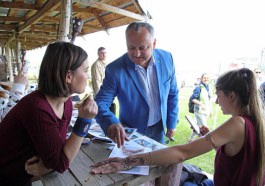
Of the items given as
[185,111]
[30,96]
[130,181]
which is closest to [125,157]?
[130,181]

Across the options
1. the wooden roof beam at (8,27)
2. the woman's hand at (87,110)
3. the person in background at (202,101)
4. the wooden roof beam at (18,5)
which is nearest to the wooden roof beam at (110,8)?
the wooden roof beam at (18,5)

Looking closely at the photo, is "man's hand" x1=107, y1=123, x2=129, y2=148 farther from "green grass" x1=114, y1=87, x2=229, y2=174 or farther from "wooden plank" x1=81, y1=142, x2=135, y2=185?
"green grass" x1=114, y1=87, x2=229, y2=174

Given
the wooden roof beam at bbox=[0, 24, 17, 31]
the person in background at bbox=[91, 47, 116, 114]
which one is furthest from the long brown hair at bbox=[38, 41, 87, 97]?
the wooden roof beam at bbox=[0, 24, 17, 31]

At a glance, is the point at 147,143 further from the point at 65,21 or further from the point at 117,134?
the point at 65,21

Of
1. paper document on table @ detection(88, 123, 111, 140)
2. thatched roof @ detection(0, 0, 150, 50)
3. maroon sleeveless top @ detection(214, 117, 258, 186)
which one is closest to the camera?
maroon sleeveless top @ detection(214, 117, 258, 186)

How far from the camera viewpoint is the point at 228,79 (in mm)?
1496

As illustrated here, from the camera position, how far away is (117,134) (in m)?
1.51

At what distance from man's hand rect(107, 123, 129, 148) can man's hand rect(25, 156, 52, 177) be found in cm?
48

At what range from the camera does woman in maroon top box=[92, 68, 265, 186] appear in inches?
51.1

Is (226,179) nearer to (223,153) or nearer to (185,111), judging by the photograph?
(223,153)

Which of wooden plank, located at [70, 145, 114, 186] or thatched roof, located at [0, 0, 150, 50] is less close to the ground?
thatched roof, located at [0, 0, 150, 50]

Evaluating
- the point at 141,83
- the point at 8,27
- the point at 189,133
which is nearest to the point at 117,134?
the point at 141,83

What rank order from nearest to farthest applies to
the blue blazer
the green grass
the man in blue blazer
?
the man in blue blazer < the blue blazer < the green grass

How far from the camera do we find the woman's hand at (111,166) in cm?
120
